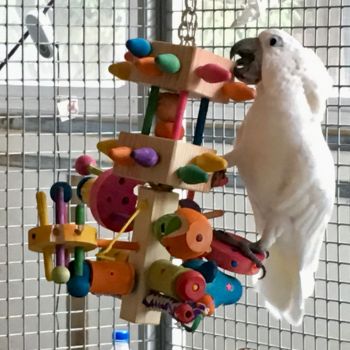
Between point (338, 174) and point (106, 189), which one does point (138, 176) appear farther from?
point (338, 174)

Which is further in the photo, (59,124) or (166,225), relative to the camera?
(59,124)

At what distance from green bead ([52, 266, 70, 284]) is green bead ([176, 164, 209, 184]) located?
0.16 m

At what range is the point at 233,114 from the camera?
1368 millimetres

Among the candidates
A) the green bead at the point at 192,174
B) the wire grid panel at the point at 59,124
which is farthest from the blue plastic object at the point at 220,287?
the wire grid panel at the point at 59,124

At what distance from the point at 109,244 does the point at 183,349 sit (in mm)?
599

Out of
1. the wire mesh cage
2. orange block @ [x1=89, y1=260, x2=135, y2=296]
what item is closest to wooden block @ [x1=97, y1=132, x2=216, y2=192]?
orange block @ [x1=89, y1=260, x2=135, y2=296]

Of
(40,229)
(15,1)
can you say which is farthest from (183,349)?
(15,1)

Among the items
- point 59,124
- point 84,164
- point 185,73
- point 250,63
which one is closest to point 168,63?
point 185,73

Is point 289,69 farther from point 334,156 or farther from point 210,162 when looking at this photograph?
point 334,156

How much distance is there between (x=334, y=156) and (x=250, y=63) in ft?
1.39

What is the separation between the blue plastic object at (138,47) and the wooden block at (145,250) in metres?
0.16

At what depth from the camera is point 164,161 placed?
92 centimetres

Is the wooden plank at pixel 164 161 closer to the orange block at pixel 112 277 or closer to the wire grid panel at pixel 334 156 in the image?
the orange block at pixel 112 277

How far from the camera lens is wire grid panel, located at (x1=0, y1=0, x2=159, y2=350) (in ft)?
4.58
